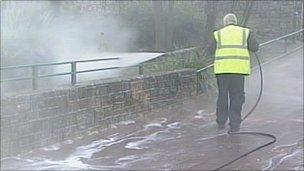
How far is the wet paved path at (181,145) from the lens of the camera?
8.20 m

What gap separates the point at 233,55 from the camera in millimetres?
10219

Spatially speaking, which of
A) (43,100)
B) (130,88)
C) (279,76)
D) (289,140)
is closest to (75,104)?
(43,100)

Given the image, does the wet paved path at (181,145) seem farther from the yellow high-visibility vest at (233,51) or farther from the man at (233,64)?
the yellow high-visibility vest at (233,51)

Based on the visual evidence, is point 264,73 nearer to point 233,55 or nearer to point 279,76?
point 279,76

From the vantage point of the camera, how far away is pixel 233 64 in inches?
402

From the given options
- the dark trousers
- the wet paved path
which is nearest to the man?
the dark trousers

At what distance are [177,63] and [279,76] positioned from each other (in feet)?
11.1

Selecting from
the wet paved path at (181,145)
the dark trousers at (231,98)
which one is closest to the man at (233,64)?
the dark trousers at (231,98)

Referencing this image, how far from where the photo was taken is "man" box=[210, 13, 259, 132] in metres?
10.2

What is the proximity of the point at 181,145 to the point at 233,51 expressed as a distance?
1850mm

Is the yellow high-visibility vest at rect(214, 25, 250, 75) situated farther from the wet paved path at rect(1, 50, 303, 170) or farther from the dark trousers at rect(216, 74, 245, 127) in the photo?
the wet paved path at rect(1, 50, 303, 170)

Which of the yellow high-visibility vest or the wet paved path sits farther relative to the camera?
the yellow high-visibility vest

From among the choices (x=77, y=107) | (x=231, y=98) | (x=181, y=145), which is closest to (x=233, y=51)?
(x=231, y=98)

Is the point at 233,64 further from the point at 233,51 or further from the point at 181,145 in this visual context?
the point at 181,145
